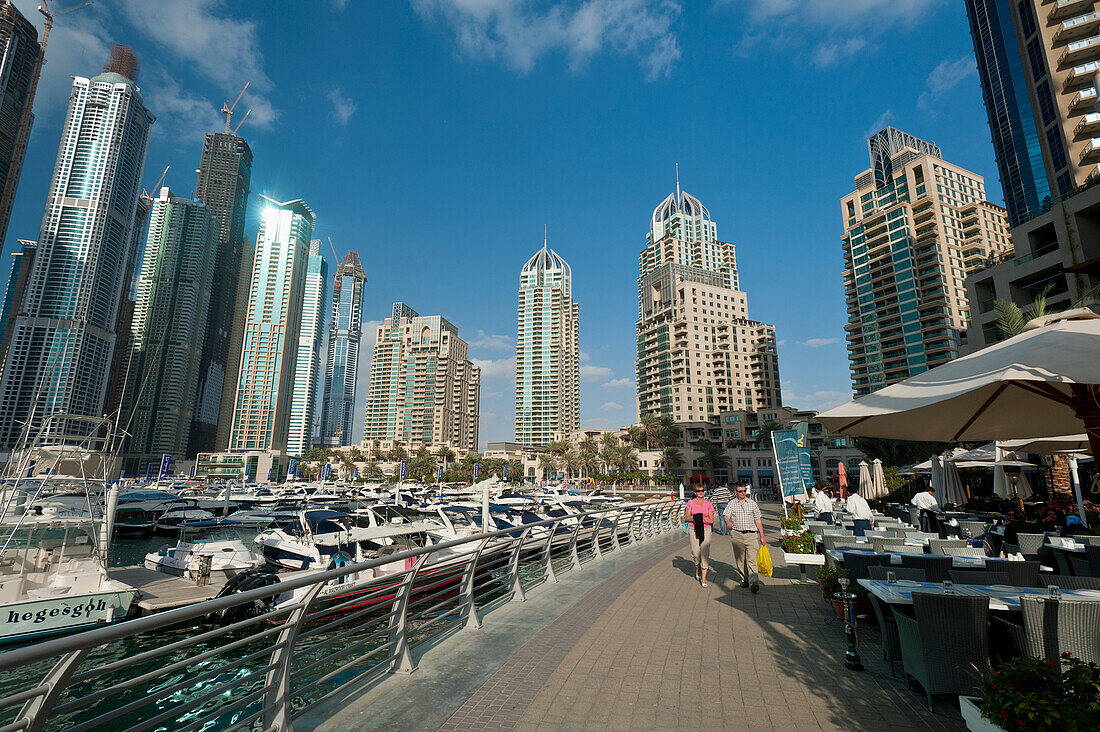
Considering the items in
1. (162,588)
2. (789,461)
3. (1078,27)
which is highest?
(1078,27)

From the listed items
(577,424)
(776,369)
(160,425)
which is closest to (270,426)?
(160,425)

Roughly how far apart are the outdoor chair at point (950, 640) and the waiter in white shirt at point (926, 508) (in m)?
11.8

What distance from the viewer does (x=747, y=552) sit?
925cm

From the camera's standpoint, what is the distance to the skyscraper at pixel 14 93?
389ft

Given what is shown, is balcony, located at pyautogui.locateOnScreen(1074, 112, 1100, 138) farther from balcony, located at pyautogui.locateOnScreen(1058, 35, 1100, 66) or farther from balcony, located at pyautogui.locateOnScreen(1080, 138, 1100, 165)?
balcony, located at pyautogui.locateOnScreen(1058, 35, 1100, 66)

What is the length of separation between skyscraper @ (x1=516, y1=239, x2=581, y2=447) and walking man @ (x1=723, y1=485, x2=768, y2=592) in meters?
141

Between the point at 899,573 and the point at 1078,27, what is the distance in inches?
2313

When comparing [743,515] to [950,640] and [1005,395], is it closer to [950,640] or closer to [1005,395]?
[1005,395]

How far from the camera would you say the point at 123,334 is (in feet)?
567

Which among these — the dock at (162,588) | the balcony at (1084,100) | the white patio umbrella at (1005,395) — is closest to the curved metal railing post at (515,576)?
the white patio umbrella at (1005,395)

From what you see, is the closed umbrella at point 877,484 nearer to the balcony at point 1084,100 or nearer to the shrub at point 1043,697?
the shrub at point 1043,697

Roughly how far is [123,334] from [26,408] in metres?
49.1

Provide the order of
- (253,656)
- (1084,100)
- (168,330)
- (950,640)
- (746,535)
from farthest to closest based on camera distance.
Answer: (168,330)
(1084,100)
(746,535)
(950,640)
(253,656)

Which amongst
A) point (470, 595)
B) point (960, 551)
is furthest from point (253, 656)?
point (960, 551)
